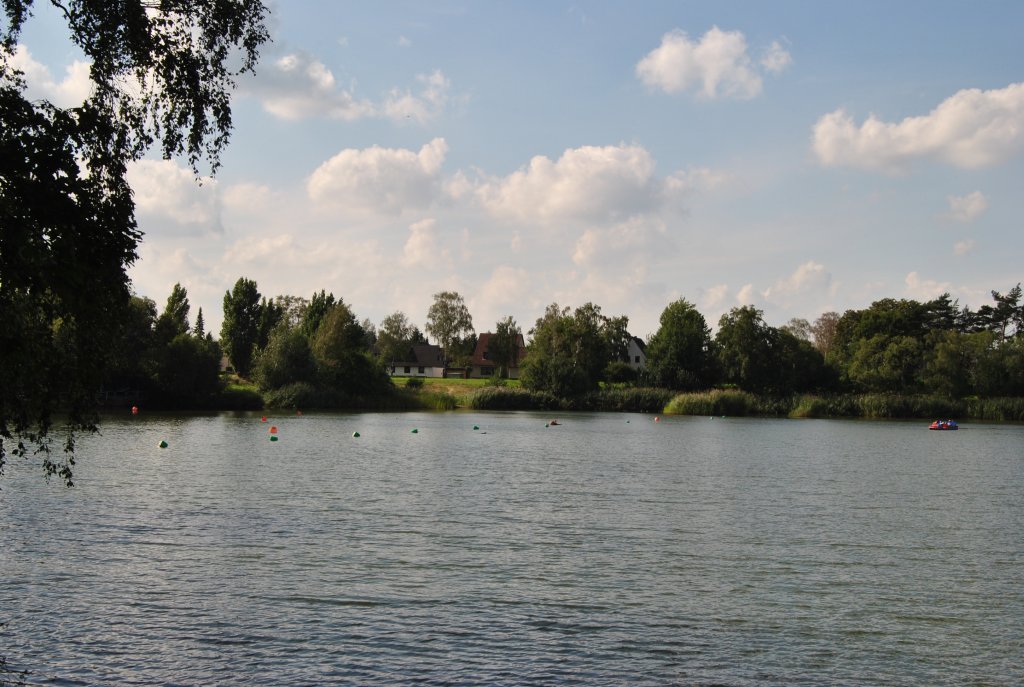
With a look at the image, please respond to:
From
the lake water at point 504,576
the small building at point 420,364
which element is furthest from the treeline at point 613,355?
the lake water at point 504,576

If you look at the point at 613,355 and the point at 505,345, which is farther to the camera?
the point at 505,345

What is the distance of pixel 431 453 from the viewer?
38094 millimetres

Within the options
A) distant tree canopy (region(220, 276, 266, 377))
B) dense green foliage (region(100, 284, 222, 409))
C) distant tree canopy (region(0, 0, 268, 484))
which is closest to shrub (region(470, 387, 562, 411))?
dense green foliage (region(100, 284, 222, 409))

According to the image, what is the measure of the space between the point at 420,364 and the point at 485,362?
1107 cm

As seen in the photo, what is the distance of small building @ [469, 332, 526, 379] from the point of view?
438 feet

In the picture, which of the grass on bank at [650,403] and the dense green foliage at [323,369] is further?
the dense green foliage at [323,369]

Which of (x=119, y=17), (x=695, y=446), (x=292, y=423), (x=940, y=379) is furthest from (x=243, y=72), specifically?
(x=940, y=379)

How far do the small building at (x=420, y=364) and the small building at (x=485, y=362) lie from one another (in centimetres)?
570

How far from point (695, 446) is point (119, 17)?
3677cm

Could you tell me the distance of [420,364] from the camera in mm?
140375

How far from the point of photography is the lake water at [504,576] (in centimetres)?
1108

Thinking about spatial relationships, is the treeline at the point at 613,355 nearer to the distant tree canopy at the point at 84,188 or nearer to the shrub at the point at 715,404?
the shrub at the point at 715,404

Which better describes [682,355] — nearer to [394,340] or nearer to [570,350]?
[570,350]

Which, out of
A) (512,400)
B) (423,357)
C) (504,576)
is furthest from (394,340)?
(504,576)
